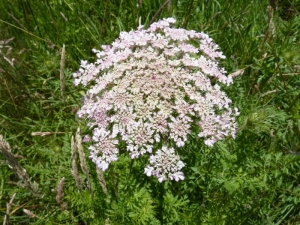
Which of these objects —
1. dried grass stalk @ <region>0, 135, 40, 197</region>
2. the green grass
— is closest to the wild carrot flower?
the green grass

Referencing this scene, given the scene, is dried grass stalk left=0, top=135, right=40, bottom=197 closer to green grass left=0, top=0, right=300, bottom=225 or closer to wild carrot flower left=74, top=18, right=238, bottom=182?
green grass left=0, top=0, right=300, bottom=225

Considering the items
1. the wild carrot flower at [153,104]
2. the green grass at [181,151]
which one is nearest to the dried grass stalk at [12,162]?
the green grass at [181,151]

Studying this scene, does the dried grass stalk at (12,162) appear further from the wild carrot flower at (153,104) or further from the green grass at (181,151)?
the wild carrot flower at (153,104)

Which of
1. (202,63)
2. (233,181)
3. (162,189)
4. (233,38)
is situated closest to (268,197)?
(233,181)

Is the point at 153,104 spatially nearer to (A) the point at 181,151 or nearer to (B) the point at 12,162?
(A) the point at 181,151

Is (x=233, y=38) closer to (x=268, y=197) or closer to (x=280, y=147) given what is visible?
(x=280, y=147)

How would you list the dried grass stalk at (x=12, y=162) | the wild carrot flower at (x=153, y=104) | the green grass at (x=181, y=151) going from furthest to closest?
the green grass at (x=181, y=151), the wild carrot flower at (x=153, y=104), the dried grass stalk at (x=12, y=162)
